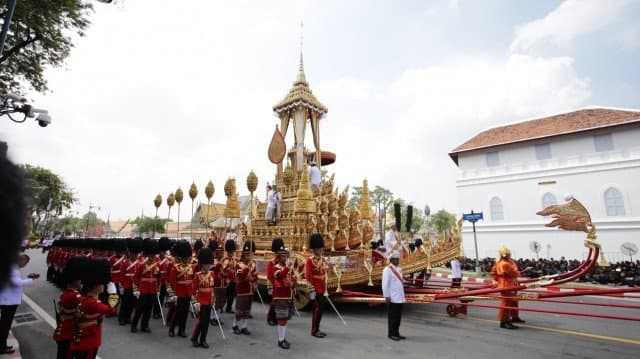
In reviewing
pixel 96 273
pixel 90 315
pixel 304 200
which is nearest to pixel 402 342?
pixel 304 200

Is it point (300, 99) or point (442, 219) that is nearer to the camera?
point (300, 99)

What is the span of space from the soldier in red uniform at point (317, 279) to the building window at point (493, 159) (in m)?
21.3

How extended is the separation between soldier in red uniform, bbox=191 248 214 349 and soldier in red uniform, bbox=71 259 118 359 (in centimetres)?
203

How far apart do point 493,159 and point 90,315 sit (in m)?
25.5

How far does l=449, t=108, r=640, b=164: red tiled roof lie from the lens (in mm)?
18984

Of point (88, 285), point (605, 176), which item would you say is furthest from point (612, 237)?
point (88, 285)

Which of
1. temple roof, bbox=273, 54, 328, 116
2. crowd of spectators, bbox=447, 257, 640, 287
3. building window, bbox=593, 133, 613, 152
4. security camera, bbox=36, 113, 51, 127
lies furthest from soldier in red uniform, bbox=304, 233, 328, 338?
building window, bbox=593, 133, 613, 152

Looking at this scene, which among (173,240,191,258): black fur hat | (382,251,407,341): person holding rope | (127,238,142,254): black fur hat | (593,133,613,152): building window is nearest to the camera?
(382,251,407,341): person holding rope

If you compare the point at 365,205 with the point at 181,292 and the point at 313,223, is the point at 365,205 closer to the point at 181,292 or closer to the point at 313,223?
the point at 313,223

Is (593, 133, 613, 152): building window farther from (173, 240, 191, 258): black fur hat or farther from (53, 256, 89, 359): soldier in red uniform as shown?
(53, 256, 89, 359): soldier in red uniform

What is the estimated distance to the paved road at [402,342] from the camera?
4.86 meters

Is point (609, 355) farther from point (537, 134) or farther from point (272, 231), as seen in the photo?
point (537, 134)

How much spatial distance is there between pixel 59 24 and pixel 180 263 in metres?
A: 9.33

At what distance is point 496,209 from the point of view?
21969mm
